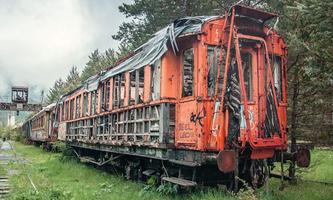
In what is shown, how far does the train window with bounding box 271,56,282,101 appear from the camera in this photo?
8.92 meters

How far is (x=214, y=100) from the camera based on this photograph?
784 centimetres

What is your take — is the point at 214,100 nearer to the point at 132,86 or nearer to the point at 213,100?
the point at 213,100

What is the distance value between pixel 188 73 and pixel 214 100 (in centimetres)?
113

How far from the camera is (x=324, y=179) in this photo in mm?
11547

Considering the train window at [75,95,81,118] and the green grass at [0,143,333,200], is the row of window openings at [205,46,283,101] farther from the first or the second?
the train window at [75,95,81,118]

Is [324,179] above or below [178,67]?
below

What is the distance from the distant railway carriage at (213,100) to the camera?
7785mm

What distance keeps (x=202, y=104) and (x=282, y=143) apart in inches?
72.7

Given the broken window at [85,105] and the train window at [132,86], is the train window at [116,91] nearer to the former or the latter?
the train window at [132,86]

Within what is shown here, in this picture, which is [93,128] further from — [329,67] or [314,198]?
[329,67]

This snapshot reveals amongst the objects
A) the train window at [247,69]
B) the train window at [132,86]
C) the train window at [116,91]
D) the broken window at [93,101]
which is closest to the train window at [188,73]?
the train window at [247,69]

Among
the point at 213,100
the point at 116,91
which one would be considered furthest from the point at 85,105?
the point at 213,100

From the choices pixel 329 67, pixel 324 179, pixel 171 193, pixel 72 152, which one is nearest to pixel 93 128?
pixel 72 152

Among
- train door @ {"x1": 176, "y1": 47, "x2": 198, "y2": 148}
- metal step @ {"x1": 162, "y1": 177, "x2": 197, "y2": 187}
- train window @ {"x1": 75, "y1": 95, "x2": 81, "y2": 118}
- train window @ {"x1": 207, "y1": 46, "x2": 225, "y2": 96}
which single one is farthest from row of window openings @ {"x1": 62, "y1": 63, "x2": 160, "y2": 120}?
metal step @ {"x1": 162, "y1": 177, "x2": 197, "y2": 187}
